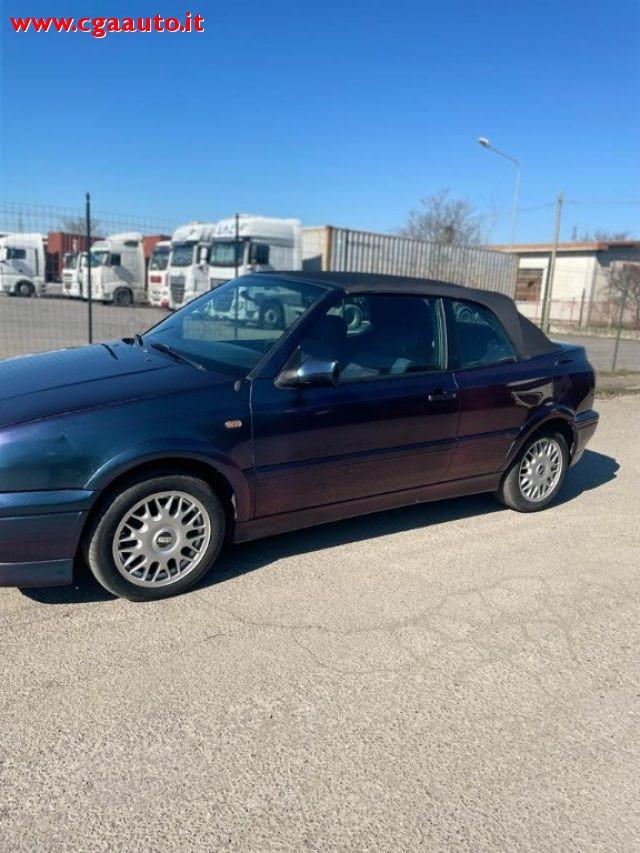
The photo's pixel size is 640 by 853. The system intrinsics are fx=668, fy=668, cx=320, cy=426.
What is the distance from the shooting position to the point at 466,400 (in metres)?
4.40

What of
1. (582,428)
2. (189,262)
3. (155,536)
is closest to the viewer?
(155,536)

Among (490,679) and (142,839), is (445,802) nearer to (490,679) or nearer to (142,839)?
(490,679)

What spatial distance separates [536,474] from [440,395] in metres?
1.30

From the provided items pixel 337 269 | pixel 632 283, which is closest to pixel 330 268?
pixel 337 269

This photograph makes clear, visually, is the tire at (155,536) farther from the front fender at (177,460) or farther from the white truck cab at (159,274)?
the white truck cab at (159,274)

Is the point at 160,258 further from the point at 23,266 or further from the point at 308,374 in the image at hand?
the point at 308,374

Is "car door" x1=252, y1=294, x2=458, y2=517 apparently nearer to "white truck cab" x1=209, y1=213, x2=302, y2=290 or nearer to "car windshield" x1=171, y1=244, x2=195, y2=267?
"white truck cab" x1=209, y1=213, x2=302, y2=290

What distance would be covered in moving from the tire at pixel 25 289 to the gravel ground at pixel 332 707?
98.7ft

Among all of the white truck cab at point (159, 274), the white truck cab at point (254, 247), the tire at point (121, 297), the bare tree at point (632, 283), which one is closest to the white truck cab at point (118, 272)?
the tire at point (121, 297)

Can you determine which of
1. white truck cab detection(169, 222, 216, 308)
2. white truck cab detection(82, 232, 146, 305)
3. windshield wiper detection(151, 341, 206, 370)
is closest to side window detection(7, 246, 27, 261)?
white truck cab detection(82, 232, 146, 305)

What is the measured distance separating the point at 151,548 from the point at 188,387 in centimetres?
84

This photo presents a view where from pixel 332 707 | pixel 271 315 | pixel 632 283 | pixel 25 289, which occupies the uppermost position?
pixel 632 283

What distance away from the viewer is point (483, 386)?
14.8 feet

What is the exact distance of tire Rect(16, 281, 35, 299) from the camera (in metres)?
30.5
